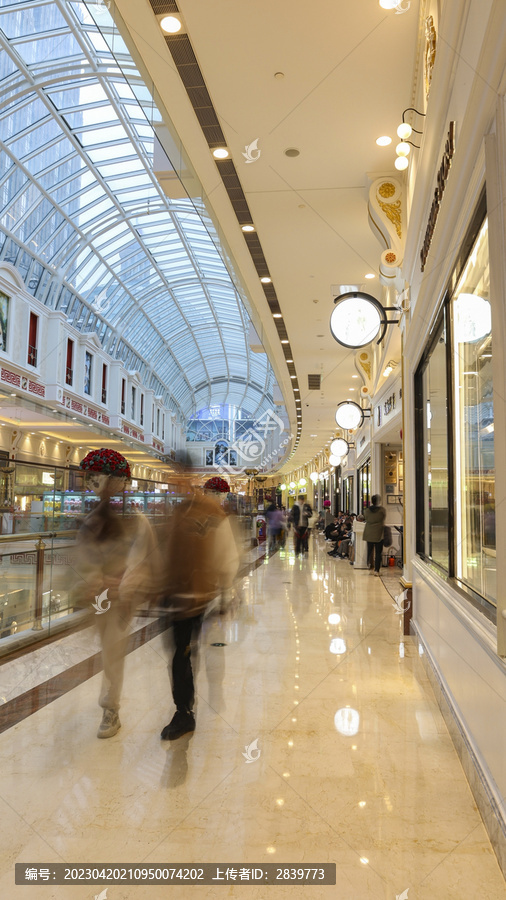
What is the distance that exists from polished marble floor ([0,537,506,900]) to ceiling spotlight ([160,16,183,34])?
13.7ft

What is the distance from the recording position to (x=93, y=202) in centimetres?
1852

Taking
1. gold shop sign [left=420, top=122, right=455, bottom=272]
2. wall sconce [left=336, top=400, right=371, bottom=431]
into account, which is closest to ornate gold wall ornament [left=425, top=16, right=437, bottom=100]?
gold shop sign [left=420, top=122, right=455, bottom=272]

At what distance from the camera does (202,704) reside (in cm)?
365

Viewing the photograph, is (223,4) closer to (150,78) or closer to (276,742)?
(150,78)

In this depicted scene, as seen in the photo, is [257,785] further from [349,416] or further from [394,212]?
[349,416]

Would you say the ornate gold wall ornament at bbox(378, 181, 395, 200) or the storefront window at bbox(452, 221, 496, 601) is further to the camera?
the ornate gold wall ornament at bbox(378, 181, 395, 200)

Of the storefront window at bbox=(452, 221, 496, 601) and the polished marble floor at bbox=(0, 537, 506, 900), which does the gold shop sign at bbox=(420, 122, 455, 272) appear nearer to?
the storefront window at bbox=(452, 221, 496, 601)

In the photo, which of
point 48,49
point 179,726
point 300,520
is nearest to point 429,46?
point 179,726

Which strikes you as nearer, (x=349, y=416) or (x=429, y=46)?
(x=429, y=46)

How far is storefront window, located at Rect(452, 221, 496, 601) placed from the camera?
2.66 meters

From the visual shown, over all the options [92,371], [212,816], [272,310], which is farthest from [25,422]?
[212,816]

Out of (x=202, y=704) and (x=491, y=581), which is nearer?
(x=491, y=581)

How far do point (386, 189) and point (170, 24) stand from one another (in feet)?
8.92

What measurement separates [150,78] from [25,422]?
59.6 feet
